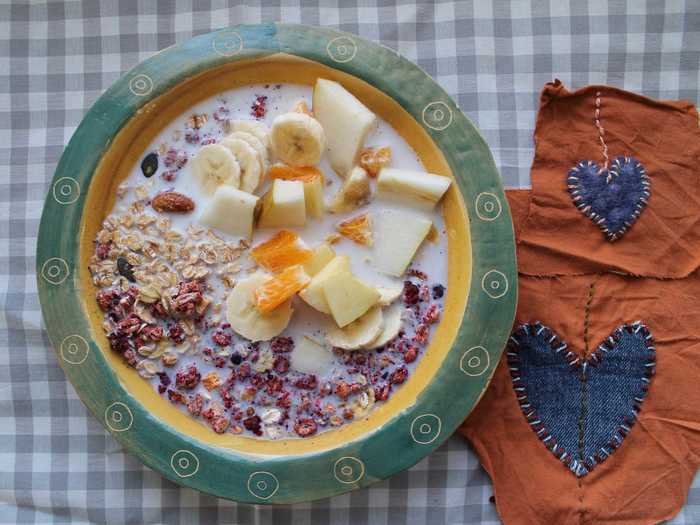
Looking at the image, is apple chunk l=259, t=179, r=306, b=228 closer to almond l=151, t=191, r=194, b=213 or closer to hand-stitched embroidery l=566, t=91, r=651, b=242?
almond l=151, t=191, r=194, b=213

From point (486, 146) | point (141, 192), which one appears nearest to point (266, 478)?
point (141, 192)

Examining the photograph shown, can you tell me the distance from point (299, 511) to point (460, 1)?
94cm

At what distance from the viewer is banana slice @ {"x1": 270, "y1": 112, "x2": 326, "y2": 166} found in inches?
48.4

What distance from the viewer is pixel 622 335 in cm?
133

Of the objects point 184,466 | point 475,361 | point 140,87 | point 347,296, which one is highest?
point 140,87

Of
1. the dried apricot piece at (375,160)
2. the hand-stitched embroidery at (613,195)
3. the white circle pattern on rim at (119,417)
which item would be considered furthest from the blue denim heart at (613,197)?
the white circle pattern on rim at (119,417)

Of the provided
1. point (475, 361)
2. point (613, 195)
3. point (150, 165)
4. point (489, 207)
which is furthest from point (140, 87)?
point (613, 195)

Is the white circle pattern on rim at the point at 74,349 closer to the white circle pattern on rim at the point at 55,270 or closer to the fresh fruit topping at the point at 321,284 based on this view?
the white circle pattern on rim at the point at 55,270

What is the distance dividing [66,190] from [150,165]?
14 cm

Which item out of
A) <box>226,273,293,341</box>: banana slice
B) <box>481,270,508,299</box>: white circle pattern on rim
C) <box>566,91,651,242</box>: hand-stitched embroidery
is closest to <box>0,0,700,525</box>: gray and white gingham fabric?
<box>566,91,651,242</box>: hand-stitched embroidery

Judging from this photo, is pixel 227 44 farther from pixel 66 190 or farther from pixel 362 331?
pixel 362 331

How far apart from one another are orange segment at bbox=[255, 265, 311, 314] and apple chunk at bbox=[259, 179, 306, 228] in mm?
85

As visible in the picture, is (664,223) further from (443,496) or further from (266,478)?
(266,478)

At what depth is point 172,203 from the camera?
1.27 m
